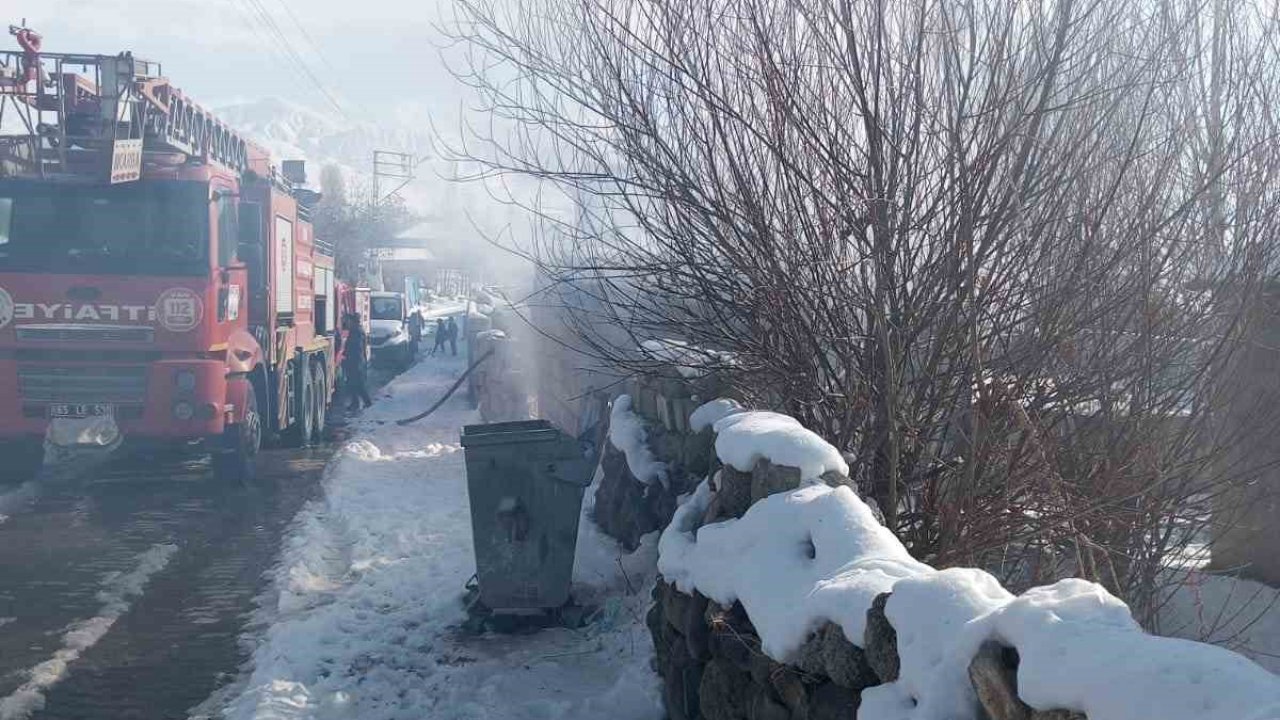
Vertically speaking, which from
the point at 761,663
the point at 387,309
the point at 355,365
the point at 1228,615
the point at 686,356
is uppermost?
the point at 387,309

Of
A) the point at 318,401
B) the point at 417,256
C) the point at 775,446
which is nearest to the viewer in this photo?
the point at 775,446

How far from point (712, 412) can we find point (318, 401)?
38.4ft

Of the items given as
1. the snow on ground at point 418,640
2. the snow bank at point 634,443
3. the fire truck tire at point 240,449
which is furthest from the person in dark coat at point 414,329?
the snow bank at point 634,443

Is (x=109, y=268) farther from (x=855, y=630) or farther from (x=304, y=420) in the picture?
(x=855, y=630)

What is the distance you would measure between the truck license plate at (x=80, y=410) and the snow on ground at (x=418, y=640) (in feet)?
7.09

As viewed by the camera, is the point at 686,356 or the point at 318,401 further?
the point at 318,401

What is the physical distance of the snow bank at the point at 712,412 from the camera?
613 cm

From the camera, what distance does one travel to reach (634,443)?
8273 millimetres

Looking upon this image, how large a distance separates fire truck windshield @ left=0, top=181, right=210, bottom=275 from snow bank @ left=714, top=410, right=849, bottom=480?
24.6ft

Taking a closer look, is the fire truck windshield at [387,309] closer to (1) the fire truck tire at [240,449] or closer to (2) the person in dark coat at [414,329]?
(2) the person in dark coat at [414,329]

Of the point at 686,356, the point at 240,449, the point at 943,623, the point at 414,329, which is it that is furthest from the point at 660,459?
the point at 414,329

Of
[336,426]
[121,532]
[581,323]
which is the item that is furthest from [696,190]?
[336,426]

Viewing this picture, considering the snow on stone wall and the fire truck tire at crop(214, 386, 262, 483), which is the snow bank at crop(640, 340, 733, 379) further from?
the fire truck tire at crop(214, 386, 262, 483)

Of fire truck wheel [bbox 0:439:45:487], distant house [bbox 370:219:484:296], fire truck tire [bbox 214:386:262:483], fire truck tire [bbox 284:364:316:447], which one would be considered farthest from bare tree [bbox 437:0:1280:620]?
distant house [bbox 370:219:484:296]
